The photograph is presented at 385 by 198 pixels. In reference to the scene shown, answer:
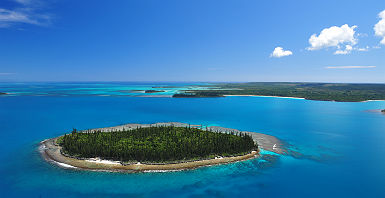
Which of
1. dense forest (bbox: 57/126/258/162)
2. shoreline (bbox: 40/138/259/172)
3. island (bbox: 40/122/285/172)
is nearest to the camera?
shoreline (bbox: 40/138/259/172)

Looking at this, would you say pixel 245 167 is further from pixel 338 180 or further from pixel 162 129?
pixel 162 129

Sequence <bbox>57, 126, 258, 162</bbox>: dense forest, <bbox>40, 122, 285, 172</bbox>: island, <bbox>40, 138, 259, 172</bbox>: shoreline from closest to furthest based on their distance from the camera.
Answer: <bbox>40, 138, 259, 172</bbox>: shoreline, <bbox>40, 122, 285, 172</bbox>: island, <bbox>57, 126, 258, 162</bbox>: dense forest

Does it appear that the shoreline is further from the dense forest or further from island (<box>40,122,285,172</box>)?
the dense forest

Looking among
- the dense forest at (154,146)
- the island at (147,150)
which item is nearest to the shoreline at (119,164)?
the island at (147,150)

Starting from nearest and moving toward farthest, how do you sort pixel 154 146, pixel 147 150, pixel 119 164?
1. pixel 119 164
2. pixel 147 150
3. pixel 154 146

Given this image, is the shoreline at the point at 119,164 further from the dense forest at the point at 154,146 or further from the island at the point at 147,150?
the dense forest at the point at 154,146

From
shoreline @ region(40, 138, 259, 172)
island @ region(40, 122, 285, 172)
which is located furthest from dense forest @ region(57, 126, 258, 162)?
shoreline @ region(40, 138, 259, 172)

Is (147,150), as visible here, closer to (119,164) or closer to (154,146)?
(154,146)

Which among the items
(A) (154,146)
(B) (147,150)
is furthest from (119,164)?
(A) (154,146)
